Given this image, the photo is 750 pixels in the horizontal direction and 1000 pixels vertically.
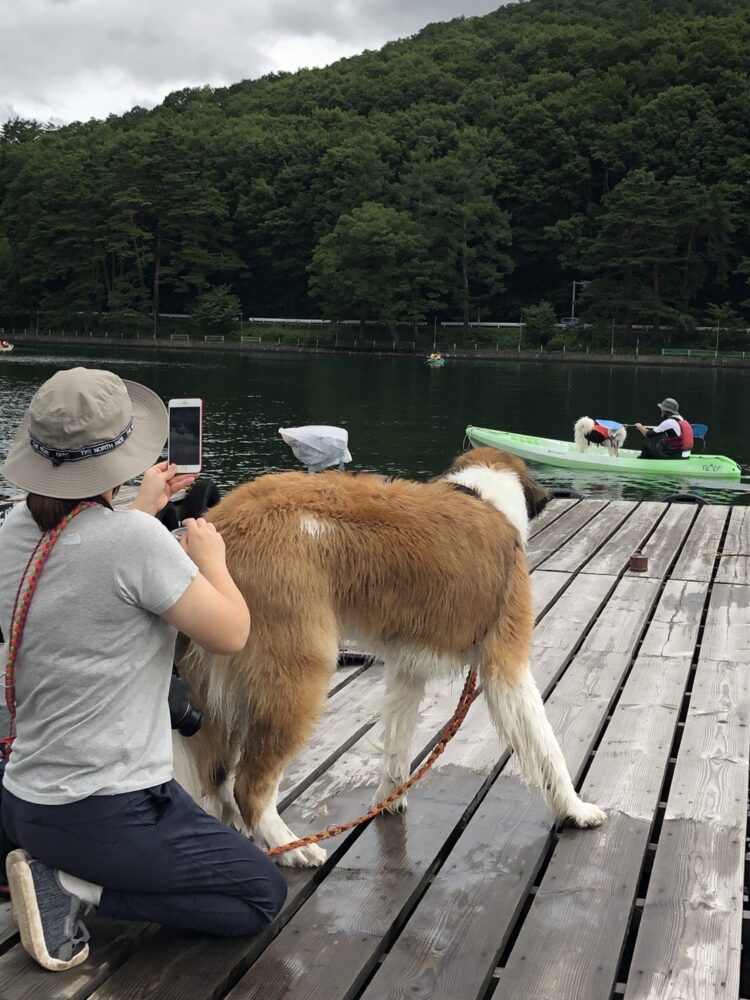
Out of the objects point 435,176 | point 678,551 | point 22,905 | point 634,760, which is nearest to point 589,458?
point 678,551

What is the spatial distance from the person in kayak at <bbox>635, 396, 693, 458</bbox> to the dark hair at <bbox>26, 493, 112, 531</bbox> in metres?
18.4

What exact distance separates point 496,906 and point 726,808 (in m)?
1.06

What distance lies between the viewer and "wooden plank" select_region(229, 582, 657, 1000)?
2377 mm

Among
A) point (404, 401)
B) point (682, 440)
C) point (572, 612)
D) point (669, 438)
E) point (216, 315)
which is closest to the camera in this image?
point (572, 612)

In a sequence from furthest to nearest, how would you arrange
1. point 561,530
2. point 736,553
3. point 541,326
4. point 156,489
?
point 541,326, point 561,530, point 736,553, point 156,489

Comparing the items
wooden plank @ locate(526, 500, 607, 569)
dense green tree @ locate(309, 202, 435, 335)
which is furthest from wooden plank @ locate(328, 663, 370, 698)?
dense green tree @ locate(309, 202, 435, 335)

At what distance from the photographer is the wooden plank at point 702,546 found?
681 centimetres

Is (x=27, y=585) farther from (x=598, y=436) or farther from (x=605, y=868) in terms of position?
(x=598, y=436)

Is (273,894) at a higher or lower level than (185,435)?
lower

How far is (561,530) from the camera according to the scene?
8.14m

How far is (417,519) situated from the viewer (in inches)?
116

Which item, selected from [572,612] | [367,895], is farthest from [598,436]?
[367,895]

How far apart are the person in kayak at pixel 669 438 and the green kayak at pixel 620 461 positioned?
0.15m

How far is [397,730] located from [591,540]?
4.79m
